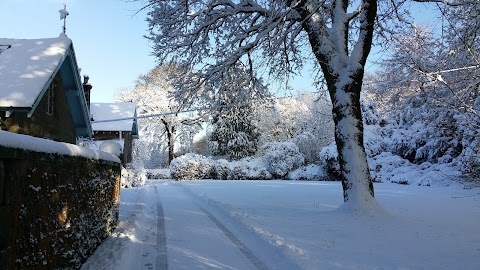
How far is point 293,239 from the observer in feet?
21.5

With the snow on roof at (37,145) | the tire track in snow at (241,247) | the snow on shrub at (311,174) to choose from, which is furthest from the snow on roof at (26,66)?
the snow on shrub at (311,174)

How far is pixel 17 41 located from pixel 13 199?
15.1 meters

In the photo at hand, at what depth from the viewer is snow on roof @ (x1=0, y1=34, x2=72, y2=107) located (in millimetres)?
11766

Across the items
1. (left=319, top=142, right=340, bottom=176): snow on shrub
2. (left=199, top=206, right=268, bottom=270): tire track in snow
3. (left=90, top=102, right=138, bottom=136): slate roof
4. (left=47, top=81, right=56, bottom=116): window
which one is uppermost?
(left=90, top=102, right=138, bottom=136): slate roof

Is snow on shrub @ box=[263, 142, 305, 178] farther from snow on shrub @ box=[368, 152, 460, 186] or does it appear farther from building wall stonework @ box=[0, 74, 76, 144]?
building wall stonework @ box=[0, 74, 76, 144]

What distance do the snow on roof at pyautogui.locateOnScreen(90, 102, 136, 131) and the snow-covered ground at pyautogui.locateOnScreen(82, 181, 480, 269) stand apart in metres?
24.0

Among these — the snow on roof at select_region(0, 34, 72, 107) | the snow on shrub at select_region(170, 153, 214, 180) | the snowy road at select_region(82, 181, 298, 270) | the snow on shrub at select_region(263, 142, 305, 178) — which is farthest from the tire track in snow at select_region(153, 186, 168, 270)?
the snow on shrub at select_region(263, 142, 305, 178)

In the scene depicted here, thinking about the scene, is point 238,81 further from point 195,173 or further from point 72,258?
point 195,173

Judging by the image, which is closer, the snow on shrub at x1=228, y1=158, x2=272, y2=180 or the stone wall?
the stone wall

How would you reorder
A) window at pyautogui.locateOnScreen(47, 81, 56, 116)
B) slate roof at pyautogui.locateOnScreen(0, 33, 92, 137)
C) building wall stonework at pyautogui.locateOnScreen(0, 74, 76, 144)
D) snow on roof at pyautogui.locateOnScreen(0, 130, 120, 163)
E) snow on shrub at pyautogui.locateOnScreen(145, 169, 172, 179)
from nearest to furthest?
snow on roof at pyautogui.locateOnScreen(0, 130, 120, 163), slate roof at pyautogui.locateOnScreen(0, 33, 92, 137), building wall stonework at pyautogui.locateOnScreen(0, 74, 76, 144), window at pyautogui.locateOnScreen(47, 81, 56, 116), snow on shrub at pyautogui.locateOnScreen(145, 169, 172, 179)

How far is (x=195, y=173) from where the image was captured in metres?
31.5

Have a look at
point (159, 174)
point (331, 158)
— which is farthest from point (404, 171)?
point (159, 174)

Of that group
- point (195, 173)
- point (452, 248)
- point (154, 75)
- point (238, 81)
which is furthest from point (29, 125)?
point (154, 75)

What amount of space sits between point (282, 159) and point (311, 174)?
3.50 metres
